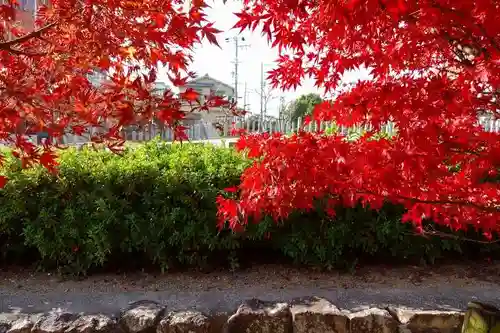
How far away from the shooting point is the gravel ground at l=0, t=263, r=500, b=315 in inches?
147

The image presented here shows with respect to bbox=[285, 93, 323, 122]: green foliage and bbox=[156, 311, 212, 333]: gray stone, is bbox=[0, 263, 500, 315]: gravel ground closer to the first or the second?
bbox=[156, 311, 212, 333]: gray stone

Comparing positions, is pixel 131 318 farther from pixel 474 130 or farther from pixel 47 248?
pixel 474 130

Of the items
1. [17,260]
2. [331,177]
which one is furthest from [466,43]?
[17,260]

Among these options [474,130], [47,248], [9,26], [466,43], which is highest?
[9,26]

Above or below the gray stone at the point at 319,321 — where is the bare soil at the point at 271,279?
above

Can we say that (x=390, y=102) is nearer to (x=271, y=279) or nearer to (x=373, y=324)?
(x=373, y=324)

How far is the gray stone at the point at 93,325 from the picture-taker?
3328mm

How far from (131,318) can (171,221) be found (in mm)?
987

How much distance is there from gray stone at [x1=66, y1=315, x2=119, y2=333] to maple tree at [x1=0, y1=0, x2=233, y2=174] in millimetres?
1343

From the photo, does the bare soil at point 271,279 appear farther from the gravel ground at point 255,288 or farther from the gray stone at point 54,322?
the gray stone at point 54,322

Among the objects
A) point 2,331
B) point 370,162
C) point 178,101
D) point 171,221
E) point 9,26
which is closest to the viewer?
point 178,101

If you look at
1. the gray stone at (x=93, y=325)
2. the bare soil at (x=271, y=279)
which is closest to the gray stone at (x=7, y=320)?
the gray stone at (x=93, y=325)

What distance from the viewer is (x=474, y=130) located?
2.66 m

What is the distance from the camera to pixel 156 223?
4180 mm
